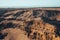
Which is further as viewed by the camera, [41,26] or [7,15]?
[7,15]

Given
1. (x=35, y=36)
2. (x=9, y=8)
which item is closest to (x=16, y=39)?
(x=35, y=36)

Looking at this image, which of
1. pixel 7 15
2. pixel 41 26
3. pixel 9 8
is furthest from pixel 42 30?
pixel 9 8

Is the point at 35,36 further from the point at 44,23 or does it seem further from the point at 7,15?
the point at 7,15

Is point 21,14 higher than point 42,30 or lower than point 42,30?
higher

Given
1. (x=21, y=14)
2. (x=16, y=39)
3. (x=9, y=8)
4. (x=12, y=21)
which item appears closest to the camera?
(x=16, y=39)

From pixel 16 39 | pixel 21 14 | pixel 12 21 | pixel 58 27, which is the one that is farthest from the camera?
pixel 21 14

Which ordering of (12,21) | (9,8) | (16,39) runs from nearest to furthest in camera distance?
1. (16,39)
2. (12,21)
3. (9,8)

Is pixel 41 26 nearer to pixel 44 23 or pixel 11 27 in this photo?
pixel 44 23
